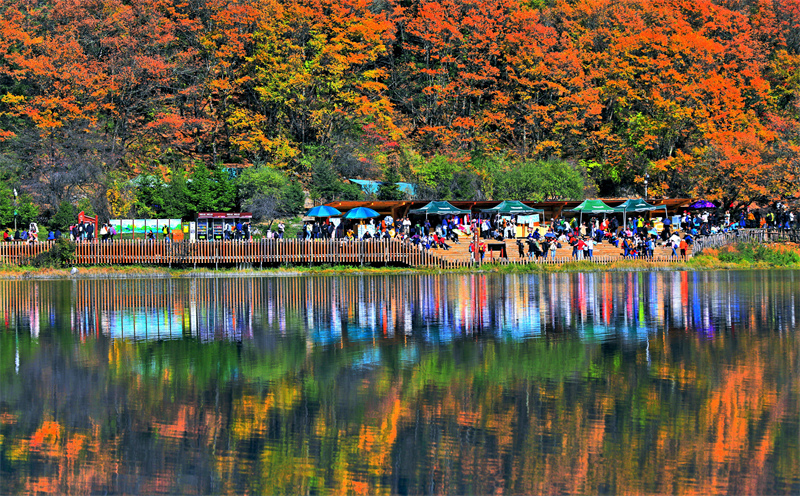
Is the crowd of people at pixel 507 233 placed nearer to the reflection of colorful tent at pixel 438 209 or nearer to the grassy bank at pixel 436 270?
the reflection of colorful tent at pixel 438 209

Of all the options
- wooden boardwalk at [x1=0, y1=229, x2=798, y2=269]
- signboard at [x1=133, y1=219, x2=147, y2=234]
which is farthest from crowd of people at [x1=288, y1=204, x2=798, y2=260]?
signboard at [x1=133, y1=219, x2=147, y2=234]

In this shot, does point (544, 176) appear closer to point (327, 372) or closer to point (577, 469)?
point (327, 372)

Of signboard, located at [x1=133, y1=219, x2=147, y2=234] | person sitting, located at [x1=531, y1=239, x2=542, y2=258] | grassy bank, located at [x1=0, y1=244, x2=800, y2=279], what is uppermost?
signboard, located at [x1=133, y1=219, x2=147, y2=234]

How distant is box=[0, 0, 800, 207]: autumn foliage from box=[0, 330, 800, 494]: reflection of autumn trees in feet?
152

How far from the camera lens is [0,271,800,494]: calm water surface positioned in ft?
32.4

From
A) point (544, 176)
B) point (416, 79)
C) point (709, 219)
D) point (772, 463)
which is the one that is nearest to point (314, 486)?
point (772, 463)

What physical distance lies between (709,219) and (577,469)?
171 ft

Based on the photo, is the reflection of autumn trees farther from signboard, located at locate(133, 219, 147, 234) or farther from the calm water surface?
signboard, located at locate(133, 219, 147, 234)

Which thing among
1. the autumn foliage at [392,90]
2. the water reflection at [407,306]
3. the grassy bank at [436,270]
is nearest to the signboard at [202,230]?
the grassy bank at [436,270]

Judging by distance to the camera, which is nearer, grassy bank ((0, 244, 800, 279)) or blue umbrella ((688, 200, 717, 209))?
grassy bank ((0, 244, 800, 279))

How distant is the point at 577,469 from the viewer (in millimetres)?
9961

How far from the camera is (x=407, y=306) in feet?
88.0

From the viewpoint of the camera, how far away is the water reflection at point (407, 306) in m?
21.0

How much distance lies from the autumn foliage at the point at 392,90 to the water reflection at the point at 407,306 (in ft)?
84.9
